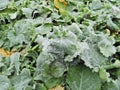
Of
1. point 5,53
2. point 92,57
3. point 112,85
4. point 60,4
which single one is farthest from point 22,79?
point 60,4

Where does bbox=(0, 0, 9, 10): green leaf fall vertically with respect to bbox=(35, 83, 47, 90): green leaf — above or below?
above

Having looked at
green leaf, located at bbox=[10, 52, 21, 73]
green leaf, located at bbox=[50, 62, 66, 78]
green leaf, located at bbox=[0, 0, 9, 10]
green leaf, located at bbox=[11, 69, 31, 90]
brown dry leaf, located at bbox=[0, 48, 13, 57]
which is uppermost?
green leaf, located at bbox=[50, 62, 66, 78]

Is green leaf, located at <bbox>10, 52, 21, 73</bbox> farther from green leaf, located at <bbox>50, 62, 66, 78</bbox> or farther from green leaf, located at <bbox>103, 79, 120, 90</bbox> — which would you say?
green leaf, located at <bbox>103, 79, 120, 90</bbox>

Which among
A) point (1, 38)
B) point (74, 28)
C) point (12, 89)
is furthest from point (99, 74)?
point (1, 38)

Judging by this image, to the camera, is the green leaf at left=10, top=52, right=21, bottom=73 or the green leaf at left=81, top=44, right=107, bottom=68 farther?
the green leaf at left=10, top=52, right=21, bottom=73

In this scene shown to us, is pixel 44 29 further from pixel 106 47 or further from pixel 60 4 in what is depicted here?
pixel 106 47

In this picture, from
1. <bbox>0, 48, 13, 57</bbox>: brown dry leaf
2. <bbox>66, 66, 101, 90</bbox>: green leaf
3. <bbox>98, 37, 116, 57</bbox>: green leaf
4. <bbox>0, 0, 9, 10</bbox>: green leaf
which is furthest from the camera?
<bbox>0, 0, 9, 10</bbox>: green leaf

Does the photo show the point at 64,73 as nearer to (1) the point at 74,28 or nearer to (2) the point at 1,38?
(1) the point at 74,28

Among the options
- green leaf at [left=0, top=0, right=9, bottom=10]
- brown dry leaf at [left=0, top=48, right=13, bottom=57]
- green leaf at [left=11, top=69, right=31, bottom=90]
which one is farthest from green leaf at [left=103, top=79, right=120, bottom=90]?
green leaf at [left=0, top=0, right=9, bottom=10]

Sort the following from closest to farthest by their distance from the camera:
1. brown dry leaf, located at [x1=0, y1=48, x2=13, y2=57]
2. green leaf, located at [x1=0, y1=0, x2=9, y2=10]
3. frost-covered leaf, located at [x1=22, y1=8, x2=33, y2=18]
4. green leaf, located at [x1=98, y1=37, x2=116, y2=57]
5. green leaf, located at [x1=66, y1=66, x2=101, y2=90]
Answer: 1. green leaf, located at [x1=66, y1=66, x2=101, y2=90]
2. green leaf, located at [x1=98, y1=37, x2=116, y2=57]
3. brown dry leaf, located at [x1=0, y1=48, x2=13, y2=57]
4. frost-covered leaf, located at [x1=22, y1=8, x2=33, y2=18]
5. green leaf, located at [x1=0, y1=0, x2=9, y2=10]
